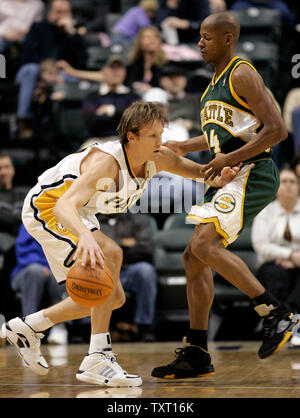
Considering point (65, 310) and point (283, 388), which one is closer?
point (283, 388)

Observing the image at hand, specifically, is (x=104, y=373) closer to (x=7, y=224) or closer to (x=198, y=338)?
(x=198, y=338)

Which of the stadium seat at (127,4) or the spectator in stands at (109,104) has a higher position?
the stadium seat at (127,4)

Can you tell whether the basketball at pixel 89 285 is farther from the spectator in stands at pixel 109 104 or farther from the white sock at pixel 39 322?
the spectator in stands at pixel 109 104

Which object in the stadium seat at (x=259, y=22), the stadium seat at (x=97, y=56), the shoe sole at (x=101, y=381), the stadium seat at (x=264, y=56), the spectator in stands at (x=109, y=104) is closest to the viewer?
the shoe sole at (x=101, y=381)

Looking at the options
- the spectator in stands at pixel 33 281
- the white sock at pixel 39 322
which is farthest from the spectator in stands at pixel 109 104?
the white sock at pixel 39 322

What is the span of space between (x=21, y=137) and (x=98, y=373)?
5715 millimetres

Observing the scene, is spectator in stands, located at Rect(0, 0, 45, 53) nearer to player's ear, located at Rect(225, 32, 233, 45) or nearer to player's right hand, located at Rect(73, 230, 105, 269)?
player's ear, located at Rect(225, 32, 233, 45)

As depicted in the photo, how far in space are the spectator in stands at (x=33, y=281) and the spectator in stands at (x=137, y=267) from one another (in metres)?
0.60

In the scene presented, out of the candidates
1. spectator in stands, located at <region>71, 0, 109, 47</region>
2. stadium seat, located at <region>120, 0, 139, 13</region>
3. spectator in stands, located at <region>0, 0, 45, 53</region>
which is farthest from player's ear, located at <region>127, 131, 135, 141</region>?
stadium seat, located at <region>120, 0, 139, 13</region>

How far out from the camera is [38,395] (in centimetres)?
339

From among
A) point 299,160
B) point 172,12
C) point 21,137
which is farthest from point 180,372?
point 172,12

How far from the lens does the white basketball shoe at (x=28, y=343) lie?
4070 millimetres

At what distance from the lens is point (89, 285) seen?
349 cm
